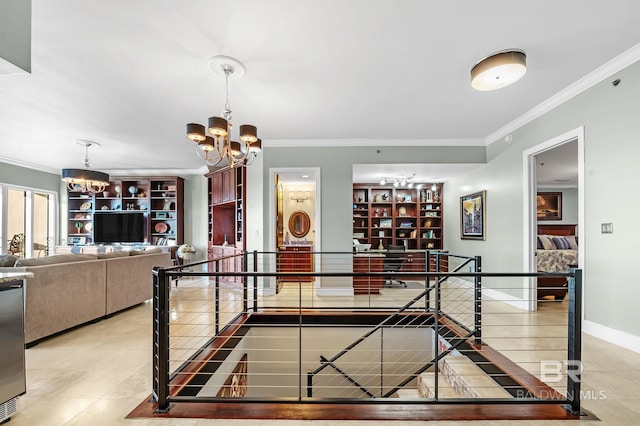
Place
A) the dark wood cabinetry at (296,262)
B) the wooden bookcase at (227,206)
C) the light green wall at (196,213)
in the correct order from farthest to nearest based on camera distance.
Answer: the light green wall at (196,213) → the dark wood cabinetry at (296,262) → the wooden bookcase at (227,206)

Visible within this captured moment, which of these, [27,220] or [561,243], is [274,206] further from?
[27,220]

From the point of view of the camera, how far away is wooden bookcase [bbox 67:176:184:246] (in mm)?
7734

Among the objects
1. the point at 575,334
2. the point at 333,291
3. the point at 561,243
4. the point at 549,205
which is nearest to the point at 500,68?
the point at 575,334

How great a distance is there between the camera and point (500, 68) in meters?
2.62

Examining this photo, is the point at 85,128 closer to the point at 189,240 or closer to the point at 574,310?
the point at 189,240

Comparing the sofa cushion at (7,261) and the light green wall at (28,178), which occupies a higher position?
the light green wall at (28,178)

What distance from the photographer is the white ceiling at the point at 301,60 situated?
7.04 ft

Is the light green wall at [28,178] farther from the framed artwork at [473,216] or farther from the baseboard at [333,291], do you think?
the framed artwork at [473,216]

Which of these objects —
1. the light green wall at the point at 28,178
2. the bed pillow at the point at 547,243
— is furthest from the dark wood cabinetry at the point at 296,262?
the light green wall at the point at 28,178

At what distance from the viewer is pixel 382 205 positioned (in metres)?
8.39

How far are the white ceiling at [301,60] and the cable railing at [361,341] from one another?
184cm

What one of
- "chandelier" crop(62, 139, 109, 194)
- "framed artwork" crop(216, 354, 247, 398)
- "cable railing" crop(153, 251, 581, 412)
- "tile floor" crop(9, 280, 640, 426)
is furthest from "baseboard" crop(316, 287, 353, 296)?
"chandelier" crop(62, 139, 109, 194)

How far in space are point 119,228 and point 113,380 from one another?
6.44 metres

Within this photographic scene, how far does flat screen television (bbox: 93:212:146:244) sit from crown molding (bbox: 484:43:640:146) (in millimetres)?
8272
